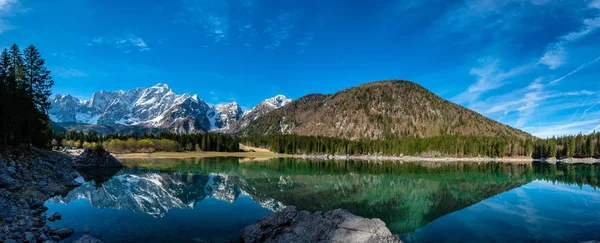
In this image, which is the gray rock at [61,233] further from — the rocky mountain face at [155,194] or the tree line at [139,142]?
the tree line at [139,142]

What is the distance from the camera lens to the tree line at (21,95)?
48.2m

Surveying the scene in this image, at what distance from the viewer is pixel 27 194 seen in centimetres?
3278

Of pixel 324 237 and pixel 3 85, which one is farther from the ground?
pixel 3 85

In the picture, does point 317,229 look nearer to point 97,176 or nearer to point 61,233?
point 61,233

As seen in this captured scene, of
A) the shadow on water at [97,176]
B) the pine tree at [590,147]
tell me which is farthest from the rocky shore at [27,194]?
the pine tree at [590,147]

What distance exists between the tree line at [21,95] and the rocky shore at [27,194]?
3.47 m

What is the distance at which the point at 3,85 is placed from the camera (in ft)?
153

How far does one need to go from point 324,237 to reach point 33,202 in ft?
98.1

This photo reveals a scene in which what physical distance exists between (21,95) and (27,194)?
94.1ft

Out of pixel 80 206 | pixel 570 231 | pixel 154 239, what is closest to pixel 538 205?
pixel 570 231

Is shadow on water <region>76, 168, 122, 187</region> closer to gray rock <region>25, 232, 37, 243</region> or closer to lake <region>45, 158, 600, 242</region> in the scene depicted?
lake <region>45, 158, 600, 242</region>

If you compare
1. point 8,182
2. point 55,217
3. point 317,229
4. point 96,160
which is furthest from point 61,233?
point 96,160

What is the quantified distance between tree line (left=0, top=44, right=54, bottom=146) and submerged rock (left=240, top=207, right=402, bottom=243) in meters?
47.6

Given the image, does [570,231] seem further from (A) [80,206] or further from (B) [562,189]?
(A) [80,206]
